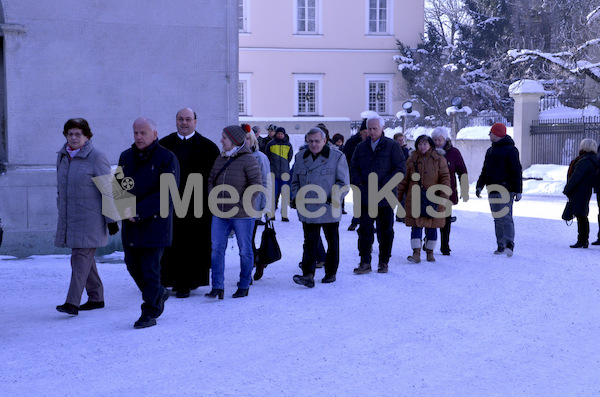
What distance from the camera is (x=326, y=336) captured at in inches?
263

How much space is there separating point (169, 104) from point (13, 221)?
2779 millimetres

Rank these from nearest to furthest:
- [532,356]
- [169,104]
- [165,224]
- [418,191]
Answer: [532,356]
[165,224]
[418,191]
[169,104]

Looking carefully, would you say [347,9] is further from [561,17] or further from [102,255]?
[102,255]

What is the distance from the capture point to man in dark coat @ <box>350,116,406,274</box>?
995cm

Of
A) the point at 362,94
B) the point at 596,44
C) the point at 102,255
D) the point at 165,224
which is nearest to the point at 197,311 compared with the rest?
the point at 165,224

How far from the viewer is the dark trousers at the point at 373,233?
32.8 feet

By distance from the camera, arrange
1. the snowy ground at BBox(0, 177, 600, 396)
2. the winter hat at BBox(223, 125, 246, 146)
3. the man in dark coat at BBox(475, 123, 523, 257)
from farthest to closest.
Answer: the man in dark coat at BBox(475, 123, 523, 257) < the winter hat at BBox(223, 125, 246, 146) < the snowy ground at BBox(0, 177, 600, 396)

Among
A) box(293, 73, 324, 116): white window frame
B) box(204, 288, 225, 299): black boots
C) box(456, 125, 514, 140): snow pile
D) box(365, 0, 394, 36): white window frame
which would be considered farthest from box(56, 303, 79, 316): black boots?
box(365, 0, 394, 36): white window frame

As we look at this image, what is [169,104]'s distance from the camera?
12078 mm

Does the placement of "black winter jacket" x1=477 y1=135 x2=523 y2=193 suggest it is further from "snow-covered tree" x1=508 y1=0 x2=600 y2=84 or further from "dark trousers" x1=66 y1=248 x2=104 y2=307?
"snow-covered tree" x1=508 y1=0 x2=600 y2=84

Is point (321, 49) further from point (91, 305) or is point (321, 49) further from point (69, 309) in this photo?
point (69, 309)

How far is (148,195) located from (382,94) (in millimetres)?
36614

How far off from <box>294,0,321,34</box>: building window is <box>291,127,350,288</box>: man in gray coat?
33293 mm

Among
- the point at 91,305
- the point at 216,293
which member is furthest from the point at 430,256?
the point at 91,305
